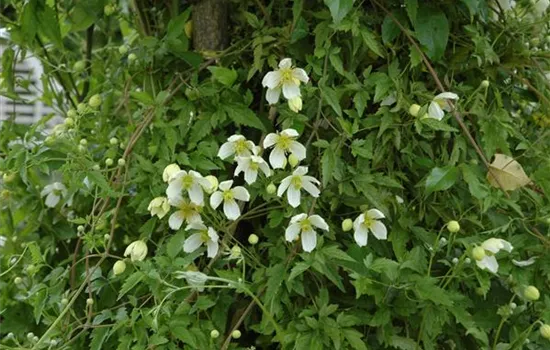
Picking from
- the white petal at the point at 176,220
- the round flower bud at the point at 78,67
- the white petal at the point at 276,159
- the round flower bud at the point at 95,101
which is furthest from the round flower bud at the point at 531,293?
the round flower bud at the point at 78,67

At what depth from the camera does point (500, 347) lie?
3.43 feet

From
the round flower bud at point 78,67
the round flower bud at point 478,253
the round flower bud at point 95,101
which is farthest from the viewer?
the round flower bud at point 78,67

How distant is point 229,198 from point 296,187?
3.6 inches

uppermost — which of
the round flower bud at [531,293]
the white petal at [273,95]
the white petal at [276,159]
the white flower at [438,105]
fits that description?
the white petal at [273,95]

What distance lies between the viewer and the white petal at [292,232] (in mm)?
997

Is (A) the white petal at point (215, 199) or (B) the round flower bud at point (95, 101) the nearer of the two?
(A) the white petal at point (215, 199)

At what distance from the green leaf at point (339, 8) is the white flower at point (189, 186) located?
0.26 m

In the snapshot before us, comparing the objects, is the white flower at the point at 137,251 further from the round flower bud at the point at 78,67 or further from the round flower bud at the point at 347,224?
the round flower bud at the point at 78,67

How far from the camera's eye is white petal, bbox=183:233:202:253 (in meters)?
1.06

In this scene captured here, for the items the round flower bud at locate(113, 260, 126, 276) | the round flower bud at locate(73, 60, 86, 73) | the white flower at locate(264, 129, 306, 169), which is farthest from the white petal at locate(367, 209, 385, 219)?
the round flower bud at locate(73, 60, 86, 73)

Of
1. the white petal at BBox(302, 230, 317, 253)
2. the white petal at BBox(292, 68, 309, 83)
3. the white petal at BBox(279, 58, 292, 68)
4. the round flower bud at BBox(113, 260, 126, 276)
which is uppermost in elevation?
the white petal at BBox(279, 58, 292, 68)

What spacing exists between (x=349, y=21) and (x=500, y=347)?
1.56 ft

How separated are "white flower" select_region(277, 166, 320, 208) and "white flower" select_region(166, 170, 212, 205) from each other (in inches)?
3.7

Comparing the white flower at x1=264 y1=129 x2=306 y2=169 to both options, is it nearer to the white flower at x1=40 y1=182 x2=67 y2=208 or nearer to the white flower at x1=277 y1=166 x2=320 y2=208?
the white flower at x1=277 y1=166 x2=320 y2=208
